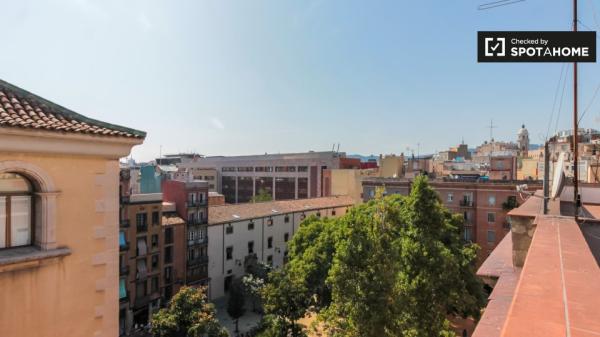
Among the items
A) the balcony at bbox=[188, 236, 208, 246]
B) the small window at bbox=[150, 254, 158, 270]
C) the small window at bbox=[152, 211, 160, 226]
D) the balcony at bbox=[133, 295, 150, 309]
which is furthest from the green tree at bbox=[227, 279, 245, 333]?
the small window at bbox=[152, 211, 160, 226]

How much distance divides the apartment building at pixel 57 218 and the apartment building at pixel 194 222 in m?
29.0

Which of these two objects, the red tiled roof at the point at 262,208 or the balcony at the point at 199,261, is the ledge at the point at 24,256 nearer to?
the balcony at the point at 199,261

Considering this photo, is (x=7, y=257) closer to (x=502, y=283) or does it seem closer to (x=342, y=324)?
(x=502, y=283)

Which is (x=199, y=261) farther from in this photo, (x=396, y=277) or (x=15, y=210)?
(x=15, y=210)

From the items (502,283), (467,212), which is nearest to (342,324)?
(502,283)

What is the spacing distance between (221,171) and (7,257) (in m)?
84.6

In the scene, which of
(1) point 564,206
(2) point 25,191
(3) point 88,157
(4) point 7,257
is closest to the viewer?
(4) point 7,257

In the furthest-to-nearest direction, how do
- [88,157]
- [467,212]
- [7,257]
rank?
[467,212] → [88,157] → [7,257]

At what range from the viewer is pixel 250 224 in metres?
38.4

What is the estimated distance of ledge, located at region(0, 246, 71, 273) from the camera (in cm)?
439

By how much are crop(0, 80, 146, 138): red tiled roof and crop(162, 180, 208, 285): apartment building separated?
29.1 meters

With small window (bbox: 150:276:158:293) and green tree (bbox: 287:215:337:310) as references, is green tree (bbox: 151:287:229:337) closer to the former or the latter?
green tree (bbox: 287:215:337:310)

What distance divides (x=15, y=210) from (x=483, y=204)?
129 feet

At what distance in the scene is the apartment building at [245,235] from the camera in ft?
117
